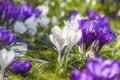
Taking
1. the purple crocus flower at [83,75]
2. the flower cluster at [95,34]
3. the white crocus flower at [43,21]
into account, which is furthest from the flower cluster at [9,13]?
the purple crocus flower at [83,75]

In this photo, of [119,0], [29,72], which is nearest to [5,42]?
[29,72]

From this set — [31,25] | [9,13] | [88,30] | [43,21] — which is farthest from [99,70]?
[43,21]

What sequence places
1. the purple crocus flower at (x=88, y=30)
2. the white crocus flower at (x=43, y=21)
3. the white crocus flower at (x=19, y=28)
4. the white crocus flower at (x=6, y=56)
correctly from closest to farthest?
the white crocus flower at (x=6, y=56) < the purple crocus flower at (x=88, y=30) < the white crocus flower at (x=19, y=28) < the white crocus flower at (x=43, y=21)

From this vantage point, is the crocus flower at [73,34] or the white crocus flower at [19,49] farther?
the white crocus flower at [19,49]

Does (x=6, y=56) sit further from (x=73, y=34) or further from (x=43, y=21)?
(x=43, y=21)

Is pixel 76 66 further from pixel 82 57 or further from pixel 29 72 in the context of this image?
pixel 29 72

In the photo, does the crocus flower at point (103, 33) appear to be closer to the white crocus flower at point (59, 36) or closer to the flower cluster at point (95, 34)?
the flower cluster at point (95, 34)

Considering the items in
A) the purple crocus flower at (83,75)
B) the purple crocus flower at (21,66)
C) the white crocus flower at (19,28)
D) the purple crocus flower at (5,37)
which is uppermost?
the purple crocus flower at (5,37)

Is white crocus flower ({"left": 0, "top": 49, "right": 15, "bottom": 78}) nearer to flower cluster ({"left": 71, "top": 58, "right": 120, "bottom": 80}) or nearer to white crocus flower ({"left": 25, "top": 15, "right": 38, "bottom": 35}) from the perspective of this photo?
flower cluster ({"left": 71, "top": 58, "right": 120, "bottom": 80})
